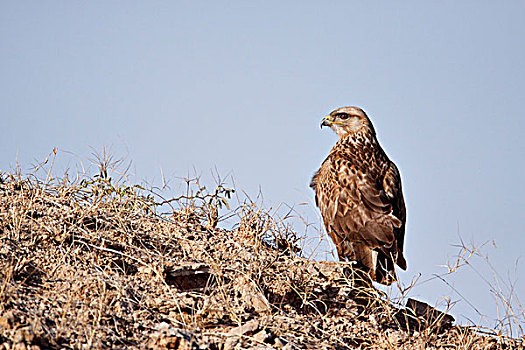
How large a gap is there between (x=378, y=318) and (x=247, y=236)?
136 centimetres

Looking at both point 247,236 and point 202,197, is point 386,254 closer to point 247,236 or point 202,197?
point 247,236

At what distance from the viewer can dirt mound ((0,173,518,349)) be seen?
3951 mm

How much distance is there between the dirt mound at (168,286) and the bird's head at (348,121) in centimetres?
197

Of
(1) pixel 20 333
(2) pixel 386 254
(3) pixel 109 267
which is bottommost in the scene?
(1) pixel 20 333

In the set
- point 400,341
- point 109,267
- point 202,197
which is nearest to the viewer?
point 109,267

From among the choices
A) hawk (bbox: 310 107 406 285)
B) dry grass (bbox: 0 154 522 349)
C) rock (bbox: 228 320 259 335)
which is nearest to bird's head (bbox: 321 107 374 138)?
hawk (bbox: 310 107 406 285)

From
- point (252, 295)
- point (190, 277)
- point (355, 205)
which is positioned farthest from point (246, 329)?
point (355, 205)

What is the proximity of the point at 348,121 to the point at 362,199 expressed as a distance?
4.16 ft

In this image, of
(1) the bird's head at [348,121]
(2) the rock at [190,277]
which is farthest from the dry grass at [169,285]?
(1) the bird's head at [348,121]

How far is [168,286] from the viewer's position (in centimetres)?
460

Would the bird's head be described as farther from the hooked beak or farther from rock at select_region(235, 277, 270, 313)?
rock at select_region(235, 277, 270, 313)

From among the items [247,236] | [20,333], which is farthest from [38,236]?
[247,236]

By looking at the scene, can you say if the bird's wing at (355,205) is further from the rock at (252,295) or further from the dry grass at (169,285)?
the rock at (252,295)

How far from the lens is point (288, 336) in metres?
4.40
